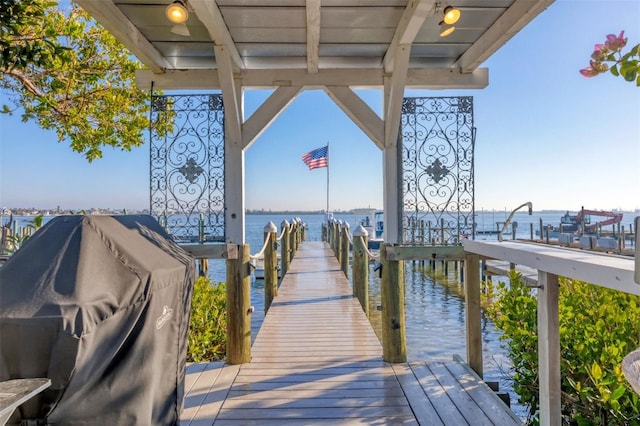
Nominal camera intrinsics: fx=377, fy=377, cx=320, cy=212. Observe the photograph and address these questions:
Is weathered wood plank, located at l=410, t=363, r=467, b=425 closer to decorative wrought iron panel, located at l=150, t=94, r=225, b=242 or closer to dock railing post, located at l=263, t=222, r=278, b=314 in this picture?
decorative wrought iron panel, located at l=150, t=94, r=225, b=242

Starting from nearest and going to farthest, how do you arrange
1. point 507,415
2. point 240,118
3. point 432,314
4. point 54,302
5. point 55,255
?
1. point 54,302
2. point 55,255
3. point 507,415
4. point 240,118
5. point 432,314

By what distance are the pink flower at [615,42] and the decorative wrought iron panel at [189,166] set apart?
3.30m

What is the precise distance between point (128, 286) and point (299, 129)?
2385 centimetres

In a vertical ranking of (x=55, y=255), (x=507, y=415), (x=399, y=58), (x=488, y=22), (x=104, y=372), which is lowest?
(x=507, y=415)

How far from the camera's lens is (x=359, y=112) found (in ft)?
12.2

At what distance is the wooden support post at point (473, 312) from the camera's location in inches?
107

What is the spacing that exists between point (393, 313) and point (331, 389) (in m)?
0.79

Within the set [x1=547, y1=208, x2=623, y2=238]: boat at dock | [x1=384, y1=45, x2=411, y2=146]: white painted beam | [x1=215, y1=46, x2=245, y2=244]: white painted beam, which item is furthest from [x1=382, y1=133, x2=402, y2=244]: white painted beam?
[x1=547, y1=208, x2=623, y2=238]: boat at dock

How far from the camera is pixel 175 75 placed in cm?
385

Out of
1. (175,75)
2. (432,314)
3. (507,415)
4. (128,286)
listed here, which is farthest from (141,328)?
(432,314)

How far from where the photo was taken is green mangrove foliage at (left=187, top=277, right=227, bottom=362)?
10.6 feet

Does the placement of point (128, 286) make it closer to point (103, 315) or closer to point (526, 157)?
point (103, 315)

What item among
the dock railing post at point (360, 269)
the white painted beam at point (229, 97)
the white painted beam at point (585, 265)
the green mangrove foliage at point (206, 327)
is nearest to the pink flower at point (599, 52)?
the white painted beam at point (585, 265)

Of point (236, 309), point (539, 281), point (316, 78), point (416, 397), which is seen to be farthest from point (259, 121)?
point (539, 281)
